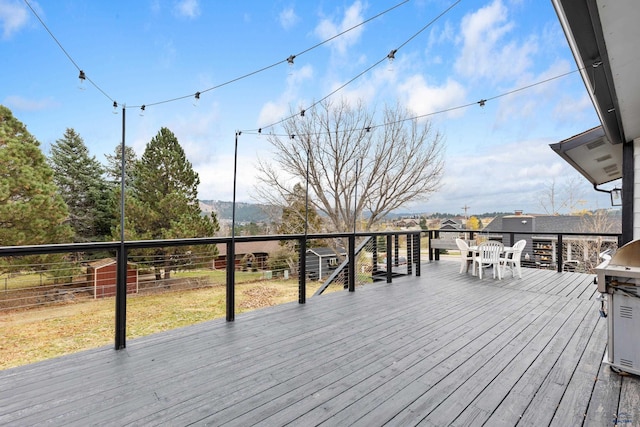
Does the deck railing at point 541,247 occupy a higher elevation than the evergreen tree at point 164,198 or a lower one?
lower

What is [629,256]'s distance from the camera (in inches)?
87.7

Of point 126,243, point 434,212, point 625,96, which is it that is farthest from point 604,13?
point 434,212

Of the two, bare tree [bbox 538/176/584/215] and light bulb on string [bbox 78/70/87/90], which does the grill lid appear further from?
bare tree [bbox 538/176/584/215]

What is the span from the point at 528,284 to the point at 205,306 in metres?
6.54

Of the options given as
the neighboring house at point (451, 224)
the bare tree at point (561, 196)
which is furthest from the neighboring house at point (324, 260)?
the bare tree at point (561, 196)

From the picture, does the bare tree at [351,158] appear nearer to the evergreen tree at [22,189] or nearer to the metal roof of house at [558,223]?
the metal roof of house at [558,223]

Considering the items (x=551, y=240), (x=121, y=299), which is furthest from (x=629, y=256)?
(x=551, y=240)

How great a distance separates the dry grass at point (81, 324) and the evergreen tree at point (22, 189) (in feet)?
8.34

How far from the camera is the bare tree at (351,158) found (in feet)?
36.2

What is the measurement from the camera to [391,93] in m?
10.6

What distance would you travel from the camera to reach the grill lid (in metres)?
2.19

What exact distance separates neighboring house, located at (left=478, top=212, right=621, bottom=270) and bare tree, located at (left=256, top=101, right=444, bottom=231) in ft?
10.3

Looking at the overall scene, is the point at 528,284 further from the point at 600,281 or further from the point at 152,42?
the point at 152,42

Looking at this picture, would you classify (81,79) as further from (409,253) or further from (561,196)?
(561,196)
